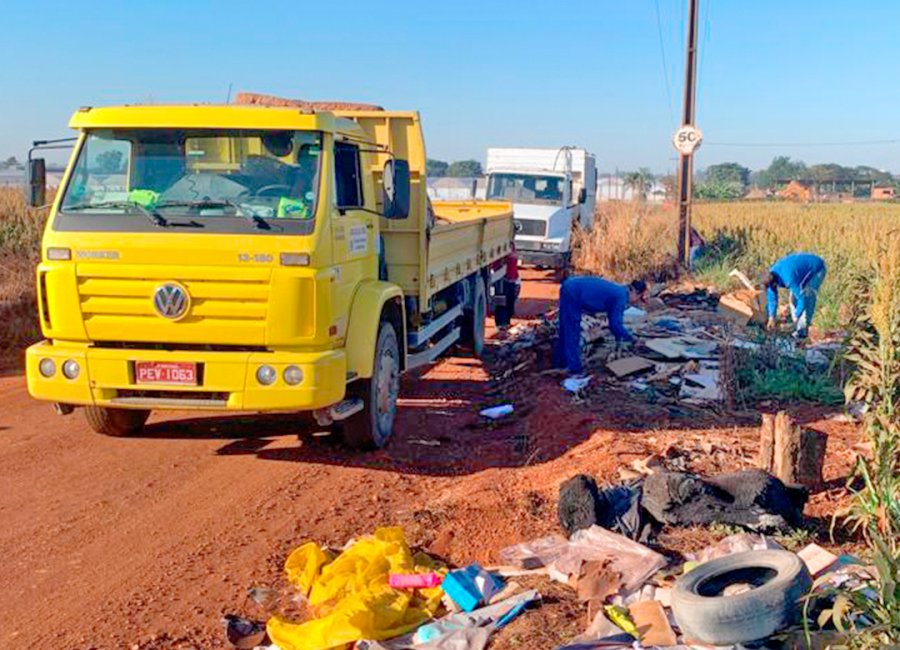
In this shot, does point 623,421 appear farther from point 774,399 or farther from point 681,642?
point 681,642

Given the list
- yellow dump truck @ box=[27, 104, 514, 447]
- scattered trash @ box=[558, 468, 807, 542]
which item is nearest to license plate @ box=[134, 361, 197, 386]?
yellow dump truck @ box=[27, 104, 514, 447]

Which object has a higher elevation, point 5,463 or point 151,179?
point 151,179

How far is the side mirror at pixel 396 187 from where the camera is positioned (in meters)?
6.93

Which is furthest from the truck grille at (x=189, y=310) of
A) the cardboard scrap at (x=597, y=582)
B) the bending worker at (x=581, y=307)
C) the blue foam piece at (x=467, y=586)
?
the bending worker at (x=581, y=307)

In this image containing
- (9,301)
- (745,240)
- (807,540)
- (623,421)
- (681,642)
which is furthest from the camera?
(745,240)

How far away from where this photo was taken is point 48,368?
6.39 m

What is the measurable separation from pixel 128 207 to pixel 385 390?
2.51 metres

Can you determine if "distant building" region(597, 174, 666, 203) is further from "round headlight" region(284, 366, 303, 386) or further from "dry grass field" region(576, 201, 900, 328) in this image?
"round headlight" region(284, 366, 303, 386)

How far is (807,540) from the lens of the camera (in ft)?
16.5

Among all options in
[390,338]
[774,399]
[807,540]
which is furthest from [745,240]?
[807,540]

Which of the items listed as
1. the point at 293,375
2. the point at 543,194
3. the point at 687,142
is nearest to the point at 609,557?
the point at 293,375

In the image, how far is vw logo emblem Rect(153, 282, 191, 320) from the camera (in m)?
6.17

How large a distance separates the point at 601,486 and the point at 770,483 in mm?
1246

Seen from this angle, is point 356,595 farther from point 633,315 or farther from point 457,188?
point 457,188
